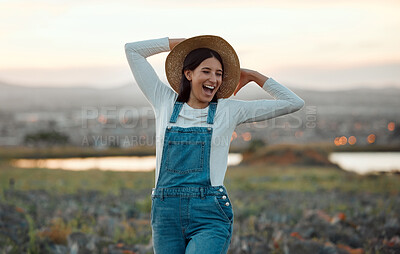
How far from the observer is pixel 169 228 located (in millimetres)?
3316

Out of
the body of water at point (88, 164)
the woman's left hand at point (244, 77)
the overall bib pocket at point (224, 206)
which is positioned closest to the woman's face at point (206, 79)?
the woman's left hand at point (244, 77)

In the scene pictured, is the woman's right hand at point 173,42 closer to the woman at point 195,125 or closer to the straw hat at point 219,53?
the woman at point 195,125

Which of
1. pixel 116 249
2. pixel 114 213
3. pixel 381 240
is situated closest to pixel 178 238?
pixel 116 249

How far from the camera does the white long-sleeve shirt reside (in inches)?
135

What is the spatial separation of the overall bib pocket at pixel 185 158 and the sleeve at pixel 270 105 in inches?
13.7

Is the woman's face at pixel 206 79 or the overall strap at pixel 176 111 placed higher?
A: the woman's face at pixel 206 79

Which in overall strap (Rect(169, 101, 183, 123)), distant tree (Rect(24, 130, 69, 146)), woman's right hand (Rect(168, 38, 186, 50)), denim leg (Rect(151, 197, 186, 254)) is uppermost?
woman's right hand (Rect(168, 38, 186, 50))

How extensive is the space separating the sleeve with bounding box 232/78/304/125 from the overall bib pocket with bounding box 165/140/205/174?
0.35 metres

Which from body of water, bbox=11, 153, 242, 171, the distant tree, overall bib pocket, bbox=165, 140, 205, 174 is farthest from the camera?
the distant tree

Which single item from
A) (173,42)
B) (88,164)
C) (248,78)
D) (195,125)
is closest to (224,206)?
(195,125)

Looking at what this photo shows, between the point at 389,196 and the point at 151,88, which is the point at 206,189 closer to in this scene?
the point at 151,88

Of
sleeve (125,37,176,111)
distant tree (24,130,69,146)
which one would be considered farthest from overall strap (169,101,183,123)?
distant tree (24,130,69,146)

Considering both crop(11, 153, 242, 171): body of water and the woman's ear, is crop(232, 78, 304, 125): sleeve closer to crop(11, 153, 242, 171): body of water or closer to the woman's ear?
the woman's ear

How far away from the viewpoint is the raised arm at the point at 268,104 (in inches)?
138
